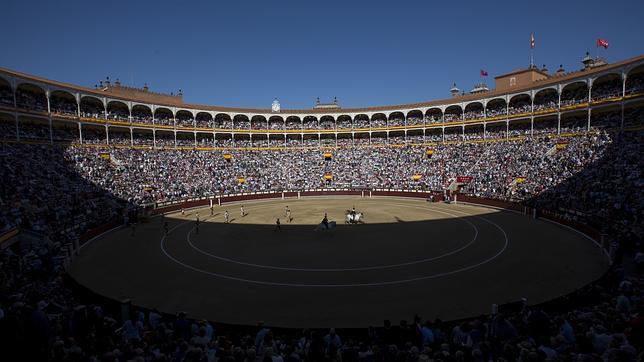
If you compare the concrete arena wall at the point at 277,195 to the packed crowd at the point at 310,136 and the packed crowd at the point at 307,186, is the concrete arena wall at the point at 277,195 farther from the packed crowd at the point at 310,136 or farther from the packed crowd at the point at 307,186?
the packed crowd at the point at 310,136

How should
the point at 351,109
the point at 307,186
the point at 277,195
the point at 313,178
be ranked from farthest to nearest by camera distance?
1. the point at 351,109
2. the point at 313,178
3. the point at 307,186
4. the point at 277,195

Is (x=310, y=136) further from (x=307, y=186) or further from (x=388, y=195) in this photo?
(x=388, y=195)

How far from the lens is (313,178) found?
59.9 m

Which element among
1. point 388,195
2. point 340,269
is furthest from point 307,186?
point 340,269

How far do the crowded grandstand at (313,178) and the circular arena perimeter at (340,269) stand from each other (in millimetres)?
1547

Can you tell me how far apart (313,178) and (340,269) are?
4256cm

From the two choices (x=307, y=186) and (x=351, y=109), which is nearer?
(x=307, y=186)

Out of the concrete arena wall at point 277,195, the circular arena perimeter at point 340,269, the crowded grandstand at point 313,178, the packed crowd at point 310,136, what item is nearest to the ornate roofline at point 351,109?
the crowded grandstand at point 313,178

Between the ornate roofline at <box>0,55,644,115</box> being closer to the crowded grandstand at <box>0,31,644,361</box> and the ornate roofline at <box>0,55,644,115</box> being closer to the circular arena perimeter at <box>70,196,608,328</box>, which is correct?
the crowded grandstand at <box>0,31,644,361</box>

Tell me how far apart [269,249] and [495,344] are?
16332mm

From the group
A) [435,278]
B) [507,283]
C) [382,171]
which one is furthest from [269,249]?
[382,171]

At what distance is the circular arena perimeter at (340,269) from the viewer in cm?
1316

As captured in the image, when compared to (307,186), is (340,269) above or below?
below

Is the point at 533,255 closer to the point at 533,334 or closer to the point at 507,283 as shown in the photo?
the point at 507,283
